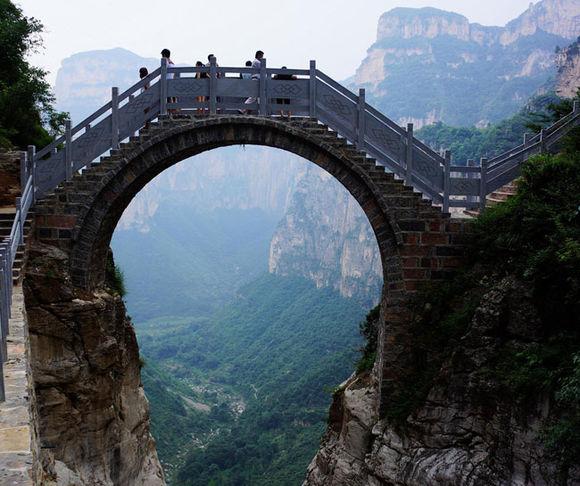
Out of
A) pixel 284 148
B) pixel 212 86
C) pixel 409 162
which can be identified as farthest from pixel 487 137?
pixel 212 86

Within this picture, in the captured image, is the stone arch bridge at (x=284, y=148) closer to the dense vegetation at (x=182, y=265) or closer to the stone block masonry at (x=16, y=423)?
the stone block masonry at (x=16, y=423)

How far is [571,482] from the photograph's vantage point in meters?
7.63

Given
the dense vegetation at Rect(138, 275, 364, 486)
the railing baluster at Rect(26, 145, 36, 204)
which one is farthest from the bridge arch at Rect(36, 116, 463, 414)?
the dense vegetation at Rect(138, 275, 364, 486)

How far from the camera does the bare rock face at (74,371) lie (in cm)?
1130

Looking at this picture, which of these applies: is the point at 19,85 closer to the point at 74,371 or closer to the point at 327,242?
the point at 74,371

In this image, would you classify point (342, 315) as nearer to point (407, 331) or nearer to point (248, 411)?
point (248, 411)

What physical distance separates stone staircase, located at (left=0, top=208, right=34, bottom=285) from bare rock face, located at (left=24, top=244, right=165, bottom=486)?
0.51 metres

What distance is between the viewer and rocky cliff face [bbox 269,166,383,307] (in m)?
92.1

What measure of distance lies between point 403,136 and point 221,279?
149257 millimetres

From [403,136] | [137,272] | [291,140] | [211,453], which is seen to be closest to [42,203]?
[291,140]

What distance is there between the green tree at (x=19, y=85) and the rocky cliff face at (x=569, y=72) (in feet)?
213

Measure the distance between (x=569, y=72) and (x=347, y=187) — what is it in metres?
69.6

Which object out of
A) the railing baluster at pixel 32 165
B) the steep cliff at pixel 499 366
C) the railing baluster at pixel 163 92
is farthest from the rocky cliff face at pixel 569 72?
the railing baluster at pixel 32 165

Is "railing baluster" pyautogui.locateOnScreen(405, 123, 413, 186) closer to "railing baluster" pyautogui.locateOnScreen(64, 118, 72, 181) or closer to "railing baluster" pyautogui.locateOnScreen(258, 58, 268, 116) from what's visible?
"railing baluster" pyautogui.locateOnScreen(258, 58, 268, 116)
